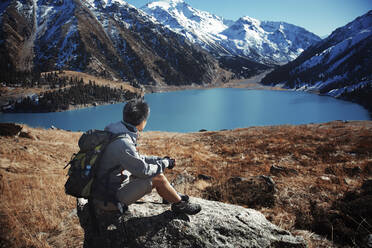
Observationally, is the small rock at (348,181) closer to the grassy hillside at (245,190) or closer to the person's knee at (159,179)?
the grassy hillside at (245,190)

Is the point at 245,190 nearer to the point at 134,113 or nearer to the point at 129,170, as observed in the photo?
the point at 129,170

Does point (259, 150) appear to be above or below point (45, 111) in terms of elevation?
above

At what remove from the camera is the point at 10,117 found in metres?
104

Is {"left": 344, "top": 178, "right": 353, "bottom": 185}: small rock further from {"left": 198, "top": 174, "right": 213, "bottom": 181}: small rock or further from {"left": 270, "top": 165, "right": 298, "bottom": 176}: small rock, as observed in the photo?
{"left": 198, "top": 174, "right": 213, "bottom": 181}: small rock

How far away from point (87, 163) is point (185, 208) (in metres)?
2.05

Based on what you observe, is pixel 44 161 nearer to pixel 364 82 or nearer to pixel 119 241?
pixel 119 241

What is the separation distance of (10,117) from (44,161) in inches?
4758

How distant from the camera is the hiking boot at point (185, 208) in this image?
166 inches

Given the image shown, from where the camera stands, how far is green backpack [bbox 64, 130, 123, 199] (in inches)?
139

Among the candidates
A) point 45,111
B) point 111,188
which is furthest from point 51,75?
point 111,188

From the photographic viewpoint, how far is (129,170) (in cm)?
367

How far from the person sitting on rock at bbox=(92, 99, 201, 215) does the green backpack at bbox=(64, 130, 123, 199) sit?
0.12m

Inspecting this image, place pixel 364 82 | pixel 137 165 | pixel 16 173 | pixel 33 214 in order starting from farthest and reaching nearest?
1. pixel 364 82
2. pixel 16 173
3. pixel 33 214
4. pixel 137 165

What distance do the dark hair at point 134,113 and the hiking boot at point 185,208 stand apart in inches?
71.7
